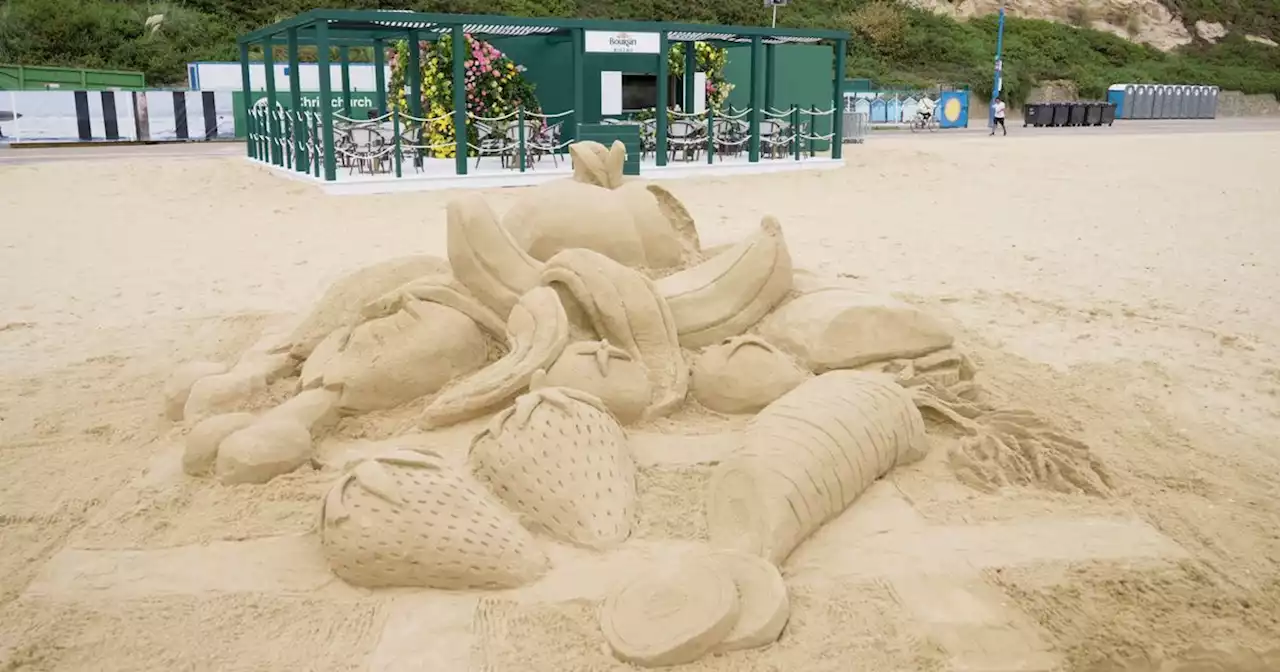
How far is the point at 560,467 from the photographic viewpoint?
292 cm

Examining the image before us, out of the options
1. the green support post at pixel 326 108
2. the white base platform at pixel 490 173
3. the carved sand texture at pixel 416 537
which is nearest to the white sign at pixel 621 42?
the white base platform at pixel 490 173

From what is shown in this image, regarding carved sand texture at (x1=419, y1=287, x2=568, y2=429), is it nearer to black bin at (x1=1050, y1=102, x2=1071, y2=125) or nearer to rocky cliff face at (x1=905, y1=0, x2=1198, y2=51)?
black bin at (x1=1050, y1=102, x2=1071, y2=125)

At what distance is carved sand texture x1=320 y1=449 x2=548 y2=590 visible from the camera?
2.60 meters

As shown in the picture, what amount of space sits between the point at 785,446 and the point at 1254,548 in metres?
1.49

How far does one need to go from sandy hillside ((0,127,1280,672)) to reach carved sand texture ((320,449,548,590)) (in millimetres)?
56

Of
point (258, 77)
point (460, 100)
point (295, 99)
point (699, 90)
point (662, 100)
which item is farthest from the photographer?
point (258, 77)

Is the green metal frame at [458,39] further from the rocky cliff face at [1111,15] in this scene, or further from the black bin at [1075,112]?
the rocky cliff face at [1111,15]

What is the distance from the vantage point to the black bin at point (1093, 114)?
95.9ft

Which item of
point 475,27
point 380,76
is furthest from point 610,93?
point 380,76

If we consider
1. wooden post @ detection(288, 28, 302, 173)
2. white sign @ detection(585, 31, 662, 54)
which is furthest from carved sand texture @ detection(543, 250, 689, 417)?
white sign @ detection(585, 31, 662, 54)

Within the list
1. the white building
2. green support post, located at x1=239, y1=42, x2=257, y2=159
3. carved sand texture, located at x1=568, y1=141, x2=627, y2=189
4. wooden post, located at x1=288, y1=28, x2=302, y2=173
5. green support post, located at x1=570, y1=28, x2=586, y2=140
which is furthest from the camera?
the white building

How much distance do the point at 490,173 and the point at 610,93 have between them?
379 centimetres

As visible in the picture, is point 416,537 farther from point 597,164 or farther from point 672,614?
point 597,164

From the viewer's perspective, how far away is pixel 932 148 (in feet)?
61.5
